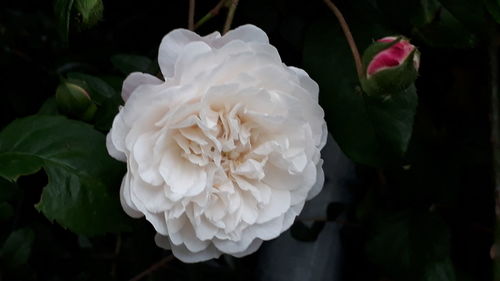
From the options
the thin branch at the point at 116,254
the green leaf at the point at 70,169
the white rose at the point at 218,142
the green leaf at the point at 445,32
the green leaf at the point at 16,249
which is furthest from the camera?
the thin branch at the point at 116,254

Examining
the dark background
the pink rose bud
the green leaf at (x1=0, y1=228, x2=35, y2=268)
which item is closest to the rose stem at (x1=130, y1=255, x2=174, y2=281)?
the dark background

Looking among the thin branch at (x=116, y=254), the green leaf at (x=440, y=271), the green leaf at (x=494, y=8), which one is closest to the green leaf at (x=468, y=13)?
the green leaf at (x=494, y=8)

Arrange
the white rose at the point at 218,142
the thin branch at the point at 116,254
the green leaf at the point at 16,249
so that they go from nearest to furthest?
the white rose at the point at 218,142 < the green leaf at the point at 16,249 < the thin branch at the point at 116,254

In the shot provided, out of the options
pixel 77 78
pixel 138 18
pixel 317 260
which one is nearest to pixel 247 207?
pixel 77 78

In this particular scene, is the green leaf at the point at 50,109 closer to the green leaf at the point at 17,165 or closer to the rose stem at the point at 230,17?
the green leaf at the point at 17,165

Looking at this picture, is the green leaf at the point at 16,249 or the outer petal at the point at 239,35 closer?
the outer petal at the point at 239,35

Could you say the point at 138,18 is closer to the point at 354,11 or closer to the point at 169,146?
the point at 354,11

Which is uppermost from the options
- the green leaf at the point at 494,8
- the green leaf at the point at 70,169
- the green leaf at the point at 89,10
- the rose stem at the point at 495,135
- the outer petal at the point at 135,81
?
the green leaf at the point at 89,10
